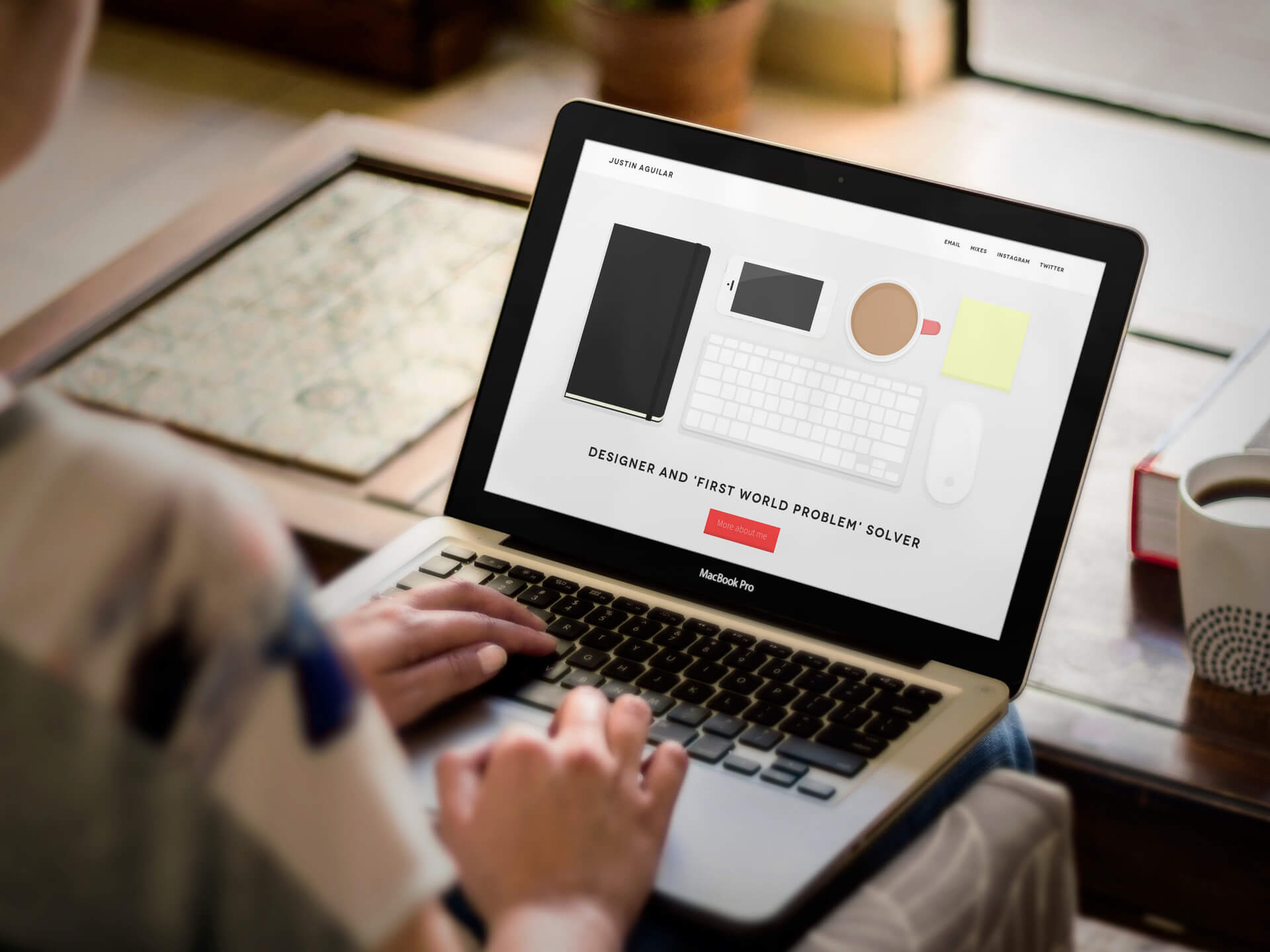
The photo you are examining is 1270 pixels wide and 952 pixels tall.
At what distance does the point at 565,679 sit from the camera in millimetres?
825

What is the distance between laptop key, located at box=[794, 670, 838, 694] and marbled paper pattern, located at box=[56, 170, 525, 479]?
1.62ft

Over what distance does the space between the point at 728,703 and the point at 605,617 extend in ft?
0.37

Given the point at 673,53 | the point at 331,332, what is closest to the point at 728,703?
the point at 331,332

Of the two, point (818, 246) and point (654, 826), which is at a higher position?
point (818, 246)

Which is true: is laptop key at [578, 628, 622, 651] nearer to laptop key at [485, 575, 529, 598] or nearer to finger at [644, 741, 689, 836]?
laptop key at [485, 575, 529, 598]

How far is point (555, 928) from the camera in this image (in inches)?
22.5

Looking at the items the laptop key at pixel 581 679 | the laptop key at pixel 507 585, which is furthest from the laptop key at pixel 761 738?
the laptop key at pixel 507 585

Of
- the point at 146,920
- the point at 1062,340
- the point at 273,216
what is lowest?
the point at 273,216

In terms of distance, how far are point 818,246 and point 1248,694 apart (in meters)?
0.44

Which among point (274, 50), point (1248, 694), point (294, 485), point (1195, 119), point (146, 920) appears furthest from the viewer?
point (274, 50)

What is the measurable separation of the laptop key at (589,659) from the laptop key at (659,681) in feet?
0.09

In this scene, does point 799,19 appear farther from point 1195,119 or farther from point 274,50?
point 274,50

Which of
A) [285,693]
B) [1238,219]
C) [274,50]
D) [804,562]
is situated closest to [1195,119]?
[1238,219]

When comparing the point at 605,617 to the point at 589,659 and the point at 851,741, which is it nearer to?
the point at 589,659
